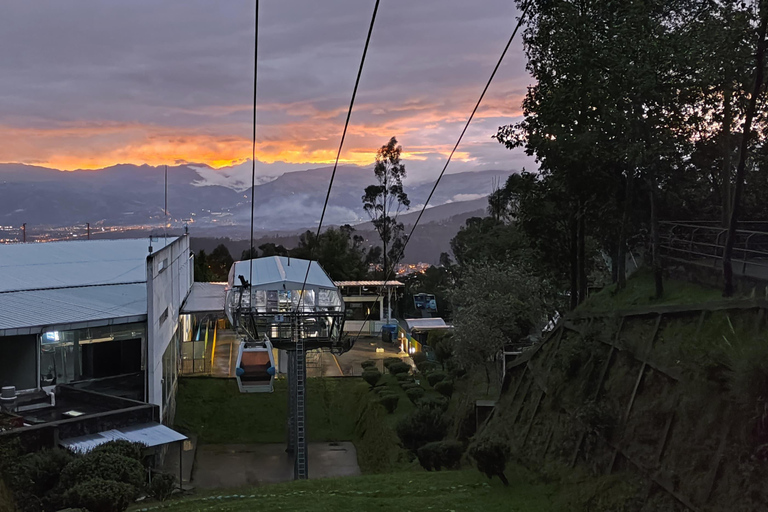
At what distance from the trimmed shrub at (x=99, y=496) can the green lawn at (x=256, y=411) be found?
61.6 ft

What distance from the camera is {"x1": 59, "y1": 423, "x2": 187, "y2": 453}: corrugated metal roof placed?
673 inches

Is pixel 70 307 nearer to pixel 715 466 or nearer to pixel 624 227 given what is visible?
pixel 624 227

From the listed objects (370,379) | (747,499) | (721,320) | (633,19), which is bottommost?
(370,379)

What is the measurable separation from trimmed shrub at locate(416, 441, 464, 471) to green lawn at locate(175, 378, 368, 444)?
11675 millimetres

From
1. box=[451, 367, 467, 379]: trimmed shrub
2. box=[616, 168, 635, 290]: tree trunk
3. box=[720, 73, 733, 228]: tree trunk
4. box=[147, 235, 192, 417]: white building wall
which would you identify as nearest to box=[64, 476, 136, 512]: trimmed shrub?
box=[147, 235, 192, 417]: white building wall

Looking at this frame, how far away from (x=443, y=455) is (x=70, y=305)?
571 inches

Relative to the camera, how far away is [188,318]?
132 feet

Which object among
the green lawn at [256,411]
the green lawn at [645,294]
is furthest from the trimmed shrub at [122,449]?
the green lawn at [256,411]

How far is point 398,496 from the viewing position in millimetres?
13781

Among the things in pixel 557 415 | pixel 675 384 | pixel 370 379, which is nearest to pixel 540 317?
pixel 370 379

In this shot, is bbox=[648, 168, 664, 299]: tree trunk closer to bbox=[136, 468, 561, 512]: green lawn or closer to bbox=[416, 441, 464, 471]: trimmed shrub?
bbox=[136, 468, 561, 512]: green lawn

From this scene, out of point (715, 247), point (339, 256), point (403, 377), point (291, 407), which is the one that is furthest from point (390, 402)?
point (339, 256)

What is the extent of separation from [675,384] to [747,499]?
9.64ft

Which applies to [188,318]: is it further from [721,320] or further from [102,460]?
[721,320]
